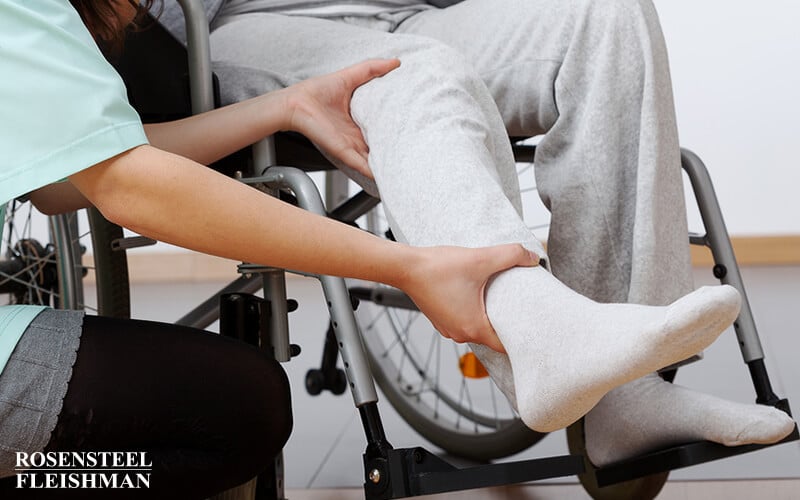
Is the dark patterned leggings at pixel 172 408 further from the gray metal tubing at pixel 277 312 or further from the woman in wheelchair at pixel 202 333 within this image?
the gray metal tubing at pixel 277 312

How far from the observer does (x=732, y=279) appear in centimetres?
100

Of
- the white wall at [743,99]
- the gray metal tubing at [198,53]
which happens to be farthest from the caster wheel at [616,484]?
the white wall at [743,99]

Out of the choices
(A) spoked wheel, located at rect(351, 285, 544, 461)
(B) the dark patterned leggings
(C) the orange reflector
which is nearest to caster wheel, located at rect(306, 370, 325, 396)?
(A) spoked wheel, located at rect(351, 285, 544, 461)

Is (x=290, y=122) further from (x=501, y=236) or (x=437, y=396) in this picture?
(x=437, y=396)

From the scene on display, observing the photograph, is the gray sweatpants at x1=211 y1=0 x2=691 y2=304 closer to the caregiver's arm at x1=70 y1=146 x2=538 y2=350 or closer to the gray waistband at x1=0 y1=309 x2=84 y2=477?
the caregiver's arm at x1=70 y1=146 x2=538 y2=350

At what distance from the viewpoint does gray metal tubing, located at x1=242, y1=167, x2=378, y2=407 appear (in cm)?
81

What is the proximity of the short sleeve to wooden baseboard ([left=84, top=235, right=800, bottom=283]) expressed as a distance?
232 cm

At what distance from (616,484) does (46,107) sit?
746mm

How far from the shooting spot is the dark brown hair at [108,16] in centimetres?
79

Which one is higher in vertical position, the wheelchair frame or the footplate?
the wheelchair frame

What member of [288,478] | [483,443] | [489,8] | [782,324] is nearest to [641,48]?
[489,8]

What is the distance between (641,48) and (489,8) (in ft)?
0.61

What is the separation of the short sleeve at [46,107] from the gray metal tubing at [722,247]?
0.64 meters

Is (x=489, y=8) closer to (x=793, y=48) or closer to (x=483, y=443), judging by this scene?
(x=483, y=443)
